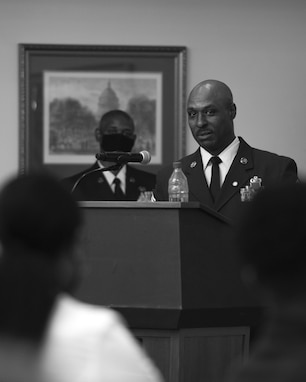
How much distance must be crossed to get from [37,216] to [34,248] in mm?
58

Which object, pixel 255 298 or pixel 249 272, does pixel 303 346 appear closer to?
pixel 249 272

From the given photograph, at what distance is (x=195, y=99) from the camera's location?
5184mm

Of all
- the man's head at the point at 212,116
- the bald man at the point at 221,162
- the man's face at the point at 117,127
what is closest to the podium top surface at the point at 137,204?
the bald man at the point at 221,162

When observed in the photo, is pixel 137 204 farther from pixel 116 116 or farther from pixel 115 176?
pixel 116 116

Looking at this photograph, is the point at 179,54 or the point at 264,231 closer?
the point at 264,231

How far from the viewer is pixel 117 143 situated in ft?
21.2

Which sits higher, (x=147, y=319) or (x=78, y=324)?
(x=78, y=324)

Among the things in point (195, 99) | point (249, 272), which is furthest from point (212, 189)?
point (249, 272)

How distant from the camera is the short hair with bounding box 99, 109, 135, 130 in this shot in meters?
6.58

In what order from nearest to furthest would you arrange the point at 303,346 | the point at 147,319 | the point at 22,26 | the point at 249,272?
the point at 303,346, the point at 249,272, the point at 147,319, the point at 22,26

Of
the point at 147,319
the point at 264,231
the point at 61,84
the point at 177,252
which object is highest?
the point at 61,84

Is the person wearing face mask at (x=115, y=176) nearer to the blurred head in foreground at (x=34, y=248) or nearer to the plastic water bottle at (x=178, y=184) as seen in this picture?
the plastic water bottle at (x=178, y=184)

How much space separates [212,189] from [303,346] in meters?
3.08

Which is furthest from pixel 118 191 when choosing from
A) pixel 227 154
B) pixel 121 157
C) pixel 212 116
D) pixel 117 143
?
pixel 121 157
